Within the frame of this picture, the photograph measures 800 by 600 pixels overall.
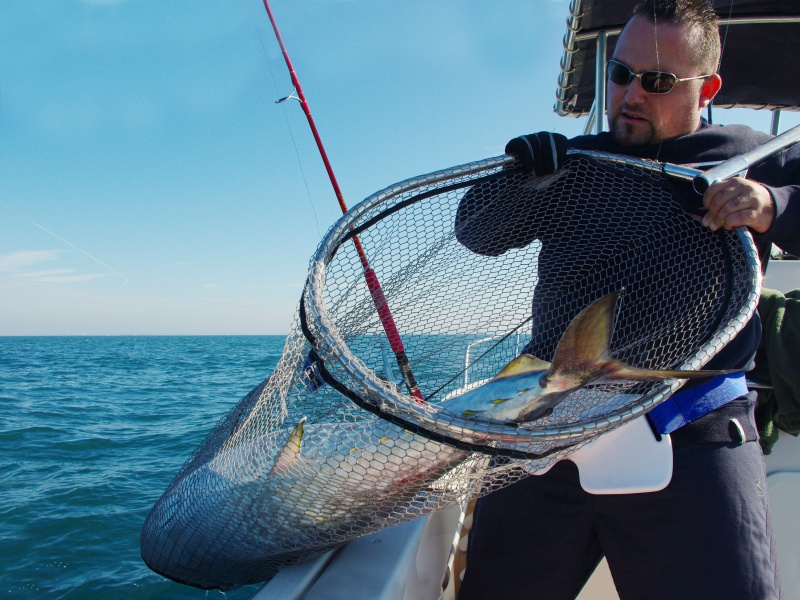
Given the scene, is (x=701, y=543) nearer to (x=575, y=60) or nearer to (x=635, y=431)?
(x=635, y=431)

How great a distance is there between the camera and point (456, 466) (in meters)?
1.40

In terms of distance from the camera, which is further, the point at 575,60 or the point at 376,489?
the point at 575,60

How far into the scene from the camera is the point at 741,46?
3445 millimetres

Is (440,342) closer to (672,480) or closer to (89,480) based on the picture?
(672,480)

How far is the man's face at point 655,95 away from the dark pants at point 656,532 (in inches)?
36.6

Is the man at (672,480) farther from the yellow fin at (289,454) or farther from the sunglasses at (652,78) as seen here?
the yellow fin at (289,454)

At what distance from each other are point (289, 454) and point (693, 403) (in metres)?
1.21

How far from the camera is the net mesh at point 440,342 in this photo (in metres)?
1.28

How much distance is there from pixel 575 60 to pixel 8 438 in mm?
9730

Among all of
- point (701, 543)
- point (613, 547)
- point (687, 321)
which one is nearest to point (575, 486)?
point (613, 547)

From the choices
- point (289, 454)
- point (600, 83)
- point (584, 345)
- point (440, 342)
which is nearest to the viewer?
point (584, 345)

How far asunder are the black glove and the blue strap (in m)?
0.81

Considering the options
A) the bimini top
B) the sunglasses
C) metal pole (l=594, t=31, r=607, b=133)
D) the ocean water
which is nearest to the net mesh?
the sunglasses

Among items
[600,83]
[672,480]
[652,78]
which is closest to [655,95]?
[652,78]
